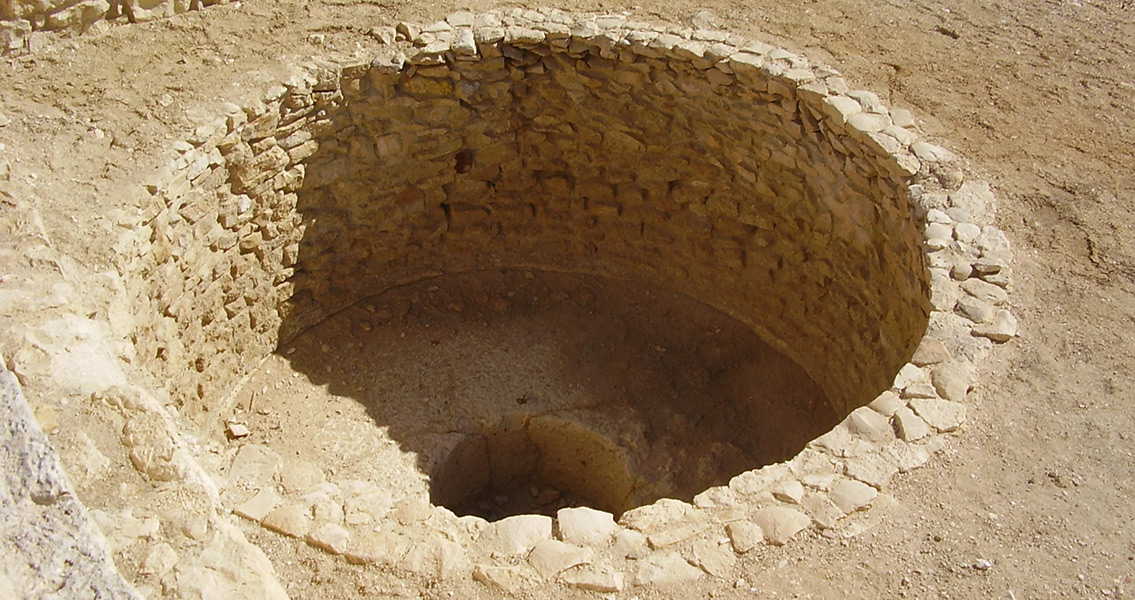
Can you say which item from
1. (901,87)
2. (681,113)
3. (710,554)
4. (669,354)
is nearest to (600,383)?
(669,354)

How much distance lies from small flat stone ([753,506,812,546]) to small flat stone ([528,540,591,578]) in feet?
2.46

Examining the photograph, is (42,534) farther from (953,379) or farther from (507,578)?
(953,379)

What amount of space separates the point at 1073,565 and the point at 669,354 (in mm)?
4282

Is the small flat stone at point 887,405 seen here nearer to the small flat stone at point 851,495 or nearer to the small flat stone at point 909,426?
the small flat stone at point 909,426

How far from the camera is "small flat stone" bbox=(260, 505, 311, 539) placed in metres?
4.22

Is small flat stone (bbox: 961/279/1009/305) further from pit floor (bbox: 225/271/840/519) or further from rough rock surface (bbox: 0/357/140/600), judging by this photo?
rough rock surface (bbox: 0/357/140/600)

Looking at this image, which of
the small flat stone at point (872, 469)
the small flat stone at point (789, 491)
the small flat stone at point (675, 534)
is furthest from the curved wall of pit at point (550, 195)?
the small flat stone at point (675, 534)

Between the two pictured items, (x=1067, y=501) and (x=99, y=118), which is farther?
(x=99, y=118)

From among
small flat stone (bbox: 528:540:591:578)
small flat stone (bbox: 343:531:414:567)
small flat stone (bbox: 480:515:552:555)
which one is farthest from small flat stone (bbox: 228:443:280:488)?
small flat stone (bbox: 528:540:591:578)

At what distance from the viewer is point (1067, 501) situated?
4.28 meters

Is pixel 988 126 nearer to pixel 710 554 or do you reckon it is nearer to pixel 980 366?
pixel 980 366

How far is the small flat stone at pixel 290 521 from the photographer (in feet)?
13.8

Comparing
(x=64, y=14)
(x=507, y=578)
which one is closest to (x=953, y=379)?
(x=507, y=578)

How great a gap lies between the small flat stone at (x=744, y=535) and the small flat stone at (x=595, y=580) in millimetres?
501
